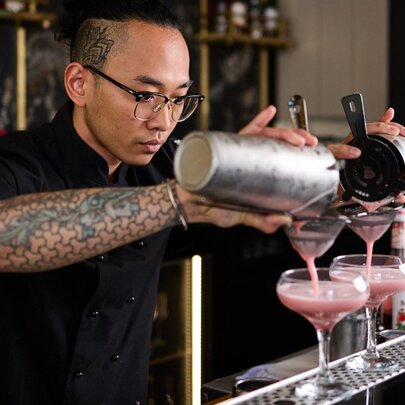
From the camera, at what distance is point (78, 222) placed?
1.55m

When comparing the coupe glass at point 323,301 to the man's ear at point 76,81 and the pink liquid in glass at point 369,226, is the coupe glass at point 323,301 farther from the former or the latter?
the man's ear at point 76,81

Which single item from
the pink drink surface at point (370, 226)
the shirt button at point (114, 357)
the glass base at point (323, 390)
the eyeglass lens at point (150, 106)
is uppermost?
the eyeglass lens at point (150, 106)

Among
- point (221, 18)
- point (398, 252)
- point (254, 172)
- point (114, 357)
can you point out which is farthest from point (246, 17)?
point (254, 172)

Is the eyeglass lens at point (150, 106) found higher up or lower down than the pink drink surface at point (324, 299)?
higher up

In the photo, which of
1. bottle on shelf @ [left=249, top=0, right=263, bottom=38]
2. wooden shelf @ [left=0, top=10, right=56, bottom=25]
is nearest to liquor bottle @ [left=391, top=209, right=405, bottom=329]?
wooden shelf @ [left=0, top=10, right=56, bottom=25]

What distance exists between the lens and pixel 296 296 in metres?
1.58

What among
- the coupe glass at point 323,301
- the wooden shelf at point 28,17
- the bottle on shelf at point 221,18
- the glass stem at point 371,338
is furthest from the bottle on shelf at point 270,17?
the coupe glass at point 323,301

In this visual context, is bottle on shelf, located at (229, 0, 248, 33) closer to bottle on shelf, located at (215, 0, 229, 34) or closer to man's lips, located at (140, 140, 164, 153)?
bottle on shelf, located at (215, 0, 229, 34)

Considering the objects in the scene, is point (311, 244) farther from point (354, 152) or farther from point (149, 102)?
point (149, 102)

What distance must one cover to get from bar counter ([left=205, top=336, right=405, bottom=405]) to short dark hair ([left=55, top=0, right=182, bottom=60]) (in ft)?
3.09

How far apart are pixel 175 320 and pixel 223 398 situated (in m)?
2.24

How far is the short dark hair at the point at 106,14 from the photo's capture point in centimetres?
203

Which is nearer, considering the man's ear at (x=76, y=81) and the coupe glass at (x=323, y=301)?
the coupe glass at (x=323, y=301)

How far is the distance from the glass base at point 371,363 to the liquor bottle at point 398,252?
0.35 m
